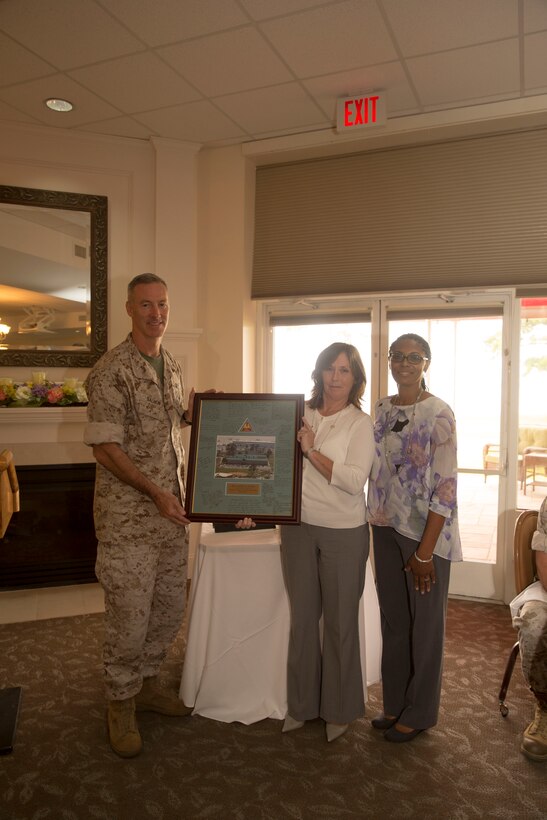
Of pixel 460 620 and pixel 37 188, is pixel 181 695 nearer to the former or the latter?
pixel 460 620

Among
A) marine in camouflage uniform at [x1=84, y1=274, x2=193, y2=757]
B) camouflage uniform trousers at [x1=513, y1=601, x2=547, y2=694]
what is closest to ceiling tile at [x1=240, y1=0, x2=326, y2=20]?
marine in camouflage uniform at [x1=84, y1=274, x2=193, y2=757]

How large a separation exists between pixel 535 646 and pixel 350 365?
1.31 meters

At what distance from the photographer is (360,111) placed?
370cm

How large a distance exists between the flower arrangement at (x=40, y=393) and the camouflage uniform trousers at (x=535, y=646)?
2.99 m

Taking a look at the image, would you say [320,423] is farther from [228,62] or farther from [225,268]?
[225,268]

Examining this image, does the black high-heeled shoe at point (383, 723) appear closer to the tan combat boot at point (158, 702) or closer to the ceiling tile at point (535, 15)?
the tan combat boot at point (158, 702)

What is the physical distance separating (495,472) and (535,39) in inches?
97.8

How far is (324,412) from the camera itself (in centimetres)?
246

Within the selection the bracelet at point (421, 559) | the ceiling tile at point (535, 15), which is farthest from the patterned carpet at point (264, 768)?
the ceiling tile at point (535, 15)

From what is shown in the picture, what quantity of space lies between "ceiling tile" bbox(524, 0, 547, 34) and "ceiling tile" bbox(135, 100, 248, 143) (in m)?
1.83

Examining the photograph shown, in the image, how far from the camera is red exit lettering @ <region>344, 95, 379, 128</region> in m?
3.66

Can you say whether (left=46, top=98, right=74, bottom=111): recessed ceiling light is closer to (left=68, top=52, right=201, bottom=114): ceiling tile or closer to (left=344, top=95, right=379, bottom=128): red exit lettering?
(left=68, top=52, right=201, bottom=114): ceiling tile

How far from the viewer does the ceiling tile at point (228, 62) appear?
3.10 metres

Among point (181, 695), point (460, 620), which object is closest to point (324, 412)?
point (181, 695)
